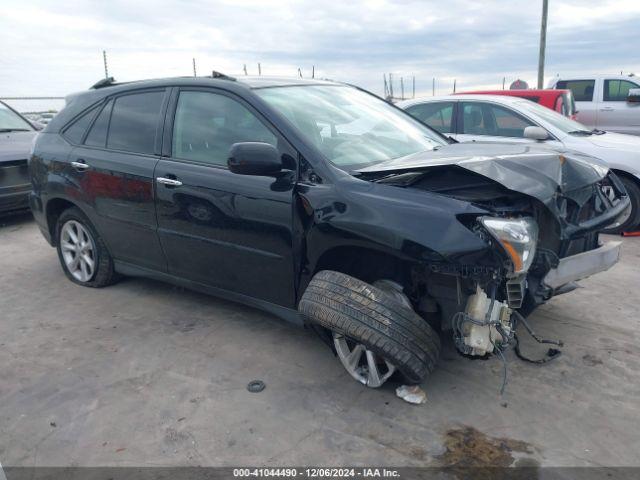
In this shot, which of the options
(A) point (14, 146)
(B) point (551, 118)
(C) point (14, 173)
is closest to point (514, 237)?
(B) point (551, 118)

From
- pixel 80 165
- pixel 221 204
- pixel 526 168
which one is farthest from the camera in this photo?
pixel 80 165

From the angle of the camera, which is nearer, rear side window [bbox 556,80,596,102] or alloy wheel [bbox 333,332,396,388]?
alloy wheel [bbox 333,332,396,388]

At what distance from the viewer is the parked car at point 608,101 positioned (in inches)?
449

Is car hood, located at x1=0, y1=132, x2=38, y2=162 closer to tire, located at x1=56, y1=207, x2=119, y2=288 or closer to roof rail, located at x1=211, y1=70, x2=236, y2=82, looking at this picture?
tire, located at x1=56, y1=207, x2=119, y2=288

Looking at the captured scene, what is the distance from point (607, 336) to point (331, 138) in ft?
7.30

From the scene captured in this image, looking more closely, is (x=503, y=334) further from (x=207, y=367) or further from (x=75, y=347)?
(x=75, y=347)

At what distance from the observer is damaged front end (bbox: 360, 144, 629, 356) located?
2.64 meters

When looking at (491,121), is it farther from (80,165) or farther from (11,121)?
(11,121)

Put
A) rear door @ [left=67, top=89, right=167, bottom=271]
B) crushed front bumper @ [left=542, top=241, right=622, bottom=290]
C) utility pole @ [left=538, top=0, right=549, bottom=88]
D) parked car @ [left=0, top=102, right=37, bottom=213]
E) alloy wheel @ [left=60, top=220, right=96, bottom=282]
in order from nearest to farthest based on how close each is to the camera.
Answer: 1. crushed front bumper @ [left=542, top=241, right=622, bottom=290]
2. rear door @ [left=67, top=89, right=167, bottom=271]
3. alloy wheel @ [left=60, top=220, right=96, bottom=282]
4. parked car @ [left=0, top=102, right=37, bottom=213]
5. utility pole @ [left=538, top=0, right=549, bottom=88]

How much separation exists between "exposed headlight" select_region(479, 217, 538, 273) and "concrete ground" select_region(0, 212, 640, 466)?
0.82 metres

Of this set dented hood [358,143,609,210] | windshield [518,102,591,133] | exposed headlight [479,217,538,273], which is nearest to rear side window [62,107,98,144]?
dented hood [358,143,609,210]

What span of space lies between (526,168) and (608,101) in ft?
34.4

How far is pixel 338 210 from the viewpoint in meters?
2.99

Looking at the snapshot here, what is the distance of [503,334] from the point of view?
2811mm
